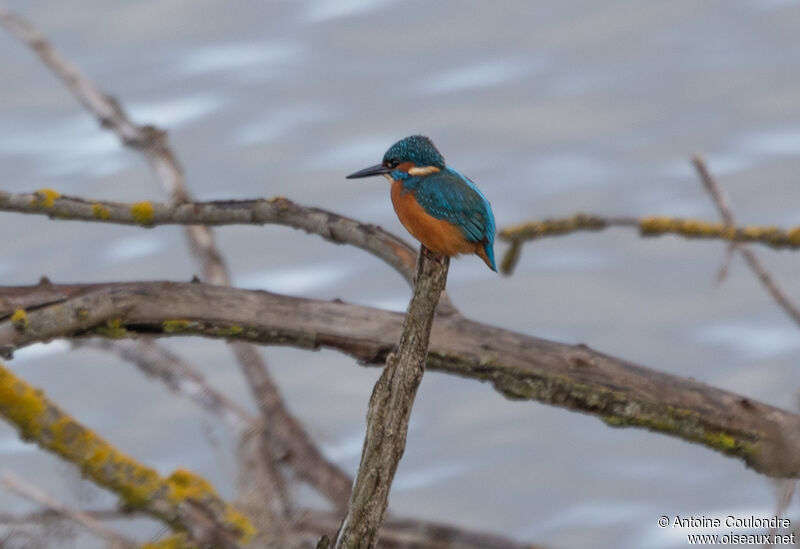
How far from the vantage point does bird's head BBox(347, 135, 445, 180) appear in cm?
228

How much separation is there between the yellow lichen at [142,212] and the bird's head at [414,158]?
2.10 ft

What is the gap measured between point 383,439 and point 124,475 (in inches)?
48.3

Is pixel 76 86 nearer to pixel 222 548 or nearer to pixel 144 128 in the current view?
pixel 144 128

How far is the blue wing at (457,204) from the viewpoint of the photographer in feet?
7.15

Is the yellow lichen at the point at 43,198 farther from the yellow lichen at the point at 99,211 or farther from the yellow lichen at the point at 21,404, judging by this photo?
the yellow lichen at the point at 21,404

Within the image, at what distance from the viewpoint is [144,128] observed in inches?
157

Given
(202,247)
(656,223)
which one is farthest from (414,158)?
(202,247)

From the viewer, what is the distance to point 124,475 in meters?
2.84

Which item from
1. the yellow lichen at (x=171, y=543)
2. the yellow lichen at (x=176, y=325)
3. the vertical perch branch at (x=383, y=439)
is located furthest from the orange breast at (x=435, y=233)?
the yellow lichen at (x=171, y=543)

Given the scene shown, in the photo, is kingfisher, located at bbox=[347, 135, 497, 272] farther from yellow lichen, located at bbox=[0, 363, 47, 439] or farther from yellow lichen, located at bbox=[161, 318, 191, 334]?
yellow lichen, located at bbox=[0, 363, 47, 439]

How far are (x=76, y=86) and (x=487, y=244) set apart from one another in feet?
7.35

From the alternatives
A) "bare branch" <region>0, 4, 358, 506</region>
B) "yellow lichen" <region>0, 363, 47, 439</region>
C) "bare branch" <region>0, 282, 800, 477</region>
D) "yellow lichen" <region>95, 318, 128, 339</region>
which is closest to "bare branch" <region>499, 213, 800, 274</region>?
"bare branch" <region>0, 282, 800, 477</region>

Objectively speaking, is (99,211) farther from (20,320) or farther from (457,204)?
(457,204)

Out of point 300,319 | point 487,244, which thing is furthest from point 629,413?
point 300,319
